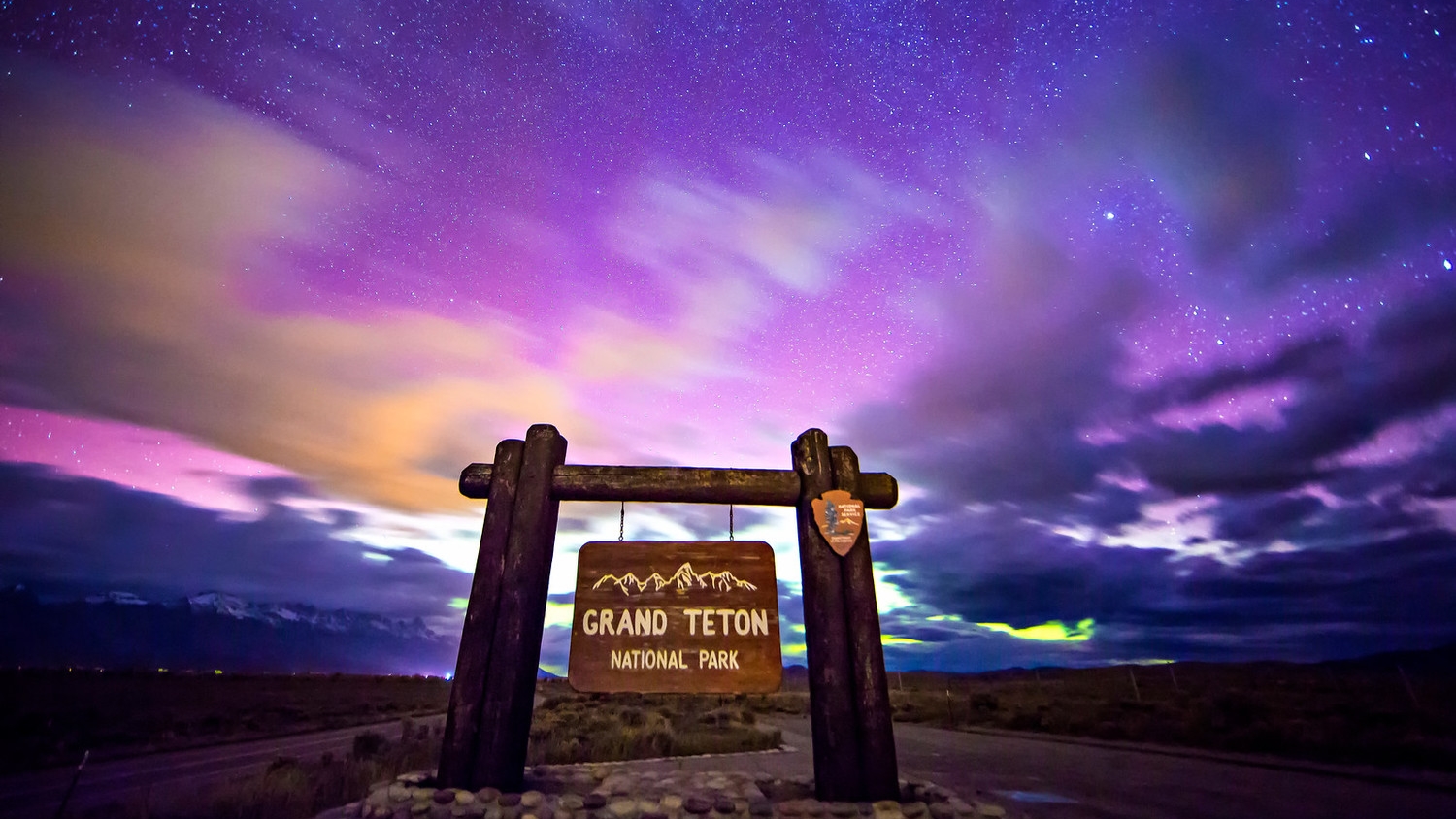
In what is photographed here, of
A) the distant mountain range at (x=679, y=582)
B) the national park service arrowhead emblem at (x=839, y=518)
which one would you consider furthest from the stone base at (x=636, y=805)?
the national park service arrowhead emblem at (x=839, y=518)

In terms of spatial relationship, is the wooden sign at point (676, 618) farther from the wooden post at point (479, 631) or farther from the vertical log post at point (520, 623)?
the wooden post at point (479, 631)

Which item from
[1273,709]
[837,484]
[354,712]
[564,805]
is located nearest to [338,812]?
[564,805]

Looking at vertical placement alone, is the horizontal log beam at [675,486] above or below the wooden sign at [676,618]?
above

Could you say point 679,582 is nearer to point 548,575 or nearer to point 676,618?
point 676,618

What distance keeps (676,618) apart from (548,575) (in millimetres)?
1235

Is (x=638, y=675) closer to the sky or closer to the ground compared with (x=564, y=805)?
closer to the sky

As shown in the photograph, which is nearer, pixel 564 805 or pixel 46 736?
pixel 564 805

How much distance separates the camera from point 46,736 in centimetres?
2455

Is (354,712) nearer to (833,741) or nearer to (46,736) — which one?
(46,736)

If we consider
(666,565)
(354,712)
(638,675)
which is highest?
(666,565)

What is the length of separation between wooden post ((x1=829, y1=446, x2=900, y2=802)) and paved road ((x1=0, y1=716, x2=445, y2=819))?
866 centimetres

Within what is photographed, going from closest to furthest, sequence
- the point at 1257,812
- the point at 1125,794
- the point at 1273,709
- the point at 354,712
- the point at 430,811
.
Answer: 1. the point at 430,811
2. the point at 1257,812
3. the point at 1125,794
4. the point at 1273,709
5. the point at 354,712

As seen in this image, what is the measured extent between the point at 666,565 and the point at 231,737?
30442mm

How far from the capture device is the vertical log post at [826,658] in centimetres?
500
